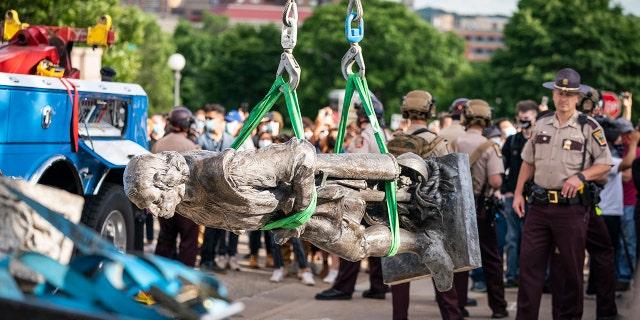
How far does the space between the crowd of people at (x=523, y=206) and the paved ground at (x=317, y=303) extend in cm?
22

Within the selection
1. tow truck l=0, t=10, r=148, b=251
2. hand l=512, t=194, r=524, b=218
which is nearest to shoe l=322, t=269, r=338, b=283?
tow truck l=0, t=10, r=148, b=251

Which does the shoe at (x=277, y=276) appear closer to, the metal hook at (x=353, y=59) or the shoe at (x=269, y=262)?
the shoe at (x=269, y=262)

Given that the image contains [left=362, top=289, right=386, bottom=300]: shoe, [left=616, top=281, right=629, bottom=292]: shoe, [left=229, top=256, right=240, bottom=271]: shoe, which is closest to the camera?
[left=362, top=289, right=386, bottom=300]: shoe

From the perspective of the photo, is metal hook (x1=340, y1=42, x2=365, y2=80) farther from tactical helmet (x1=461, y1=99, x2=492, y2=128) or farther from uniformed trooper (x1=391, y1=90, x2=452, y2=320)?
tactical helmet (x1=461, y1=99, x2=492, y2=128)

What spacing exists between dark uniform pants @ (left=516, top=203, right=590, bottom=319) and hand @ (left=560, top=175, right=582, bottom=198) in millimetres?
143

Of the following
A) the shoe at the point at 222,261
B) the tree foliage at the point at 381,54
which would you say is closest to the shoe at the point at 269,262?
the shoe at the point at 222,261

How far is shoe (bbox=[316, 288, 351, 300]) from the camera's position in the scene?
35.6 ft

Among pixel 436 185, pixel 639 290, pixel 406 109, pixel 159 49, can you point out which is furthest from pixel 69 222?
pixel 159 49

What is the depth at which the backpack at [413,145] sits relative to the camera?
29.0ft

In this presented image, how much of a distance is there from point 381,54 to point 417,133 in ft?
211

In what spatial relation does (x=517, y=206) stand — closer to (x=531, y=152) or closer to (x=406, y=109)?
(x=531, y=152)

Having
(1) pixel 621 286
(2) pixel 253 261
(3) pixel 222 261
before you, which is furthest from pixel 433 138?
(2) pixel 253 261

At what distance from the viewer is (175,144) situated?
1059 cm

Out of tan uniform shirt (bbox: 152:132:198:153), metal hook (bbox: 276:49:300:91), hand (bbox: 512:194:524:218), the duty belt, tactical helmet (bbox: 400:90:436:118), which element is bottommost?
hand (bbox: 512:194:524:218)
